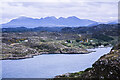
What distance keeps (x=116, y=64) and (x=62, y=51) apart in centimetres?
5355

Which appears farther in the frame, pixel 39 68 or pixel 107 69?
pixel 39 68

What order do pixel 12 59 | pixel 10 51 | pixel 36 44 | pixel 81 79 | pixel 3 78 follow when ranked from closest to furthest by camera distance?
1. pixel 81 79
2. pixel 3 78
3. pixel 12 59
4. pixel 10 51
5. pixel 36 44

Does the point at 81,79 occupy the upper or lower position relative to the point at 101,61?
lower

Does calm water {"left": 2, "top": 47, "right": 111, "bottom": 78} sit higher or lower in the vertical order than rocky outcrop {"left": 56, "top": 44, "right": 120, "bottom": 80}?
lower

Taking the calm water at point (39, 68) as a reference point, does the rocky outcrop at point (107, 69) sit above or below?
above

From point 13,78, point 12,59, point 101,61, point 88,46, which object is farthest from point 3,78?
point 88,46

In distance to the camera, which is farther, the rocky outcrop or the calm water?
the calm water

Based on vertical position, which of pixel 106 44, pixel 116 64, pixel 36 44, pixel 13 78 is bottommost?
pixel 106 44

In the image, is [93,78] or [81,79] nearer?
[93,78]

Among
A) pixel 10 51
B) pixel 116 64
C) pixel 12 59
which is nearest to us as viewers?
pixel 116 64

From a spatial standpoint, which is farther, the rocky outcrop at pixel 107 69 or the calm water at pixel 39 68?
the calm water at pixel 39 68

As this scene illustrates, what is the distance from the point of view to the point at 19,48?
6969 centimetres

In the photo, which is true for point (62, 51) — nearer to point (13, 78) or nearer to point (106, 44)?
point (106, 44)

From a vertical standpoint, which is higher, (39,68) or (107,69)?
(107,69)
